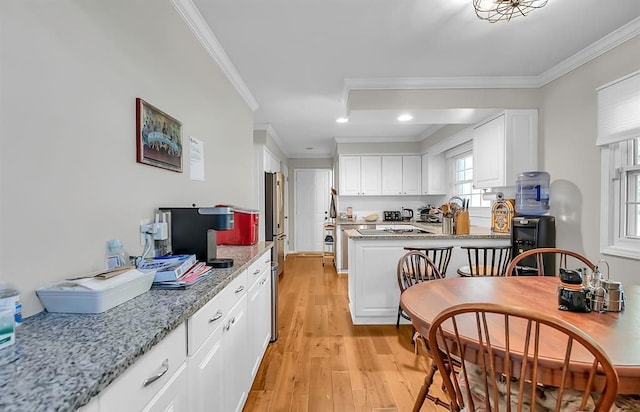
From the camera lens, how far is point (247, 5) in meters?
1.87

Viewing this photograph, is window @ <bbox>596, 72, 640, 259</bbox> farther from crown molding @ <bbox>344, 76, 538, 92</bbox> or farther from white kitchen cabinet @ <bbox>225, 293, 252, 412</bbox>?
white kitchen cabinet @ <bbox>225, 293, 252, 412</bbox>

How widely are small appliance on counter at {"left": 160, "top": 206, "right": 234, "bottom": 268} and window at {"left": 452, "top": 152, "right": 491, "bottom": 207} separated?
3847mm

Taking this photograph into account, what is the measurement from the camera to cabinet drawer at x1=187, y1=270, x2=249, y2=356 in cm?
103

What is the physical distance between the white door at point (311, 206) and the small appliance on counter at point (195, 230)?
5597 millimetres

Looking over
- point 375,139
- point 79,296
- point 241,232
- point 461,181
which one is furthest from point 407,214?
point 79,296

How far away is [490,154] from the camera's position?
330 cm

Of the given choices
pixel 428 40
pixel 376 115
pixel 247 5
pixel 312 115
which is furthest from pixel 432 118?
pixel 247 5

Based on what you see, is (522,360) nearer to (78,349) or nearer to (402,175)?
(78,349)

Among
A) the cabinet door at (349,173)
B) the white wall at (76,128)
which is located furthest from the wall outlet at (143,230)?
the cabinet door at (349,173)

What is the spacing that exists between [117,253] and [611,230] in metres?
3.34

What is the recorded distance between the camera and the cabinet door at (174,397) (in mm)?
803

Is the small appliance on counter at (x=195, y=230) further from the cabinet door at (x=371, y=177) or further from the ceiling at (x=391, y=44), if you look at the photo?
the cabinet door at (x=371, y=177)

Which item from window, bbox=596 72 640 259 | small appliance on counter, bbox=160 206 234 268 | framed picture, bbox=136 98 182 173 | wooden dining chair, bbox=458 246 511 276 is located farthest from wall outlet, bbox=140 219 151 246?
window, bbox=596 72 640 259

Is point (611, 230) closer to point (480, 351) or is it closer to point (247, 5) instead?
point (480, 351)
